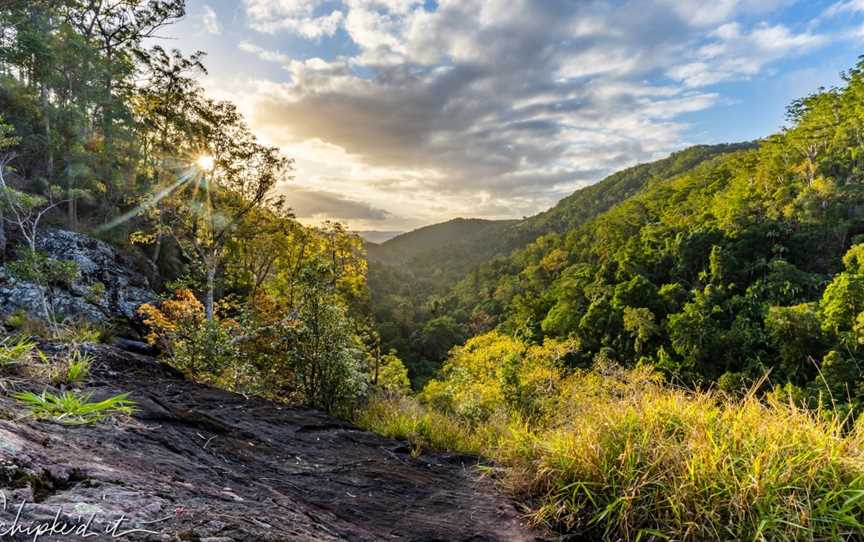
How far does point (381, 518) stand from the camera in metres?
2.78

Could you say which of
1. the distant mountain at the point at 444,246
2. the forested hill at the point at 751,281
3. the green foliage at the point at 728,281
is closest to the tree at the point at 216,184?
the green foliage at the point at 728,281

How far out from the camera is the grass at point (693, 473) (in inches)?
90.9

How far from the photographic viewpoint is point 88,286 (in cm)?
1208

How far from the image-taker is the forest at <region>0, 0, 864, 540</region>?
268cm

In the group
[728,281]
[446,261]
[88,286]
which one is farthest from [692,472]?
[446,261]

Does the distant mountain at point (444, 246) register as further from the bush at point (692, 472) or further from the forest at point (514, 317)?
the bush at point (692, 472)

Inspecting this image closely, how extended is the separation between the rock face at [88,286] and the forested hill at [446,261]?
3345cm

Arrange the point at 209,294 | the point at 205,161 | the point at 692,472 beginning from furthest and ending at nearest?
the point at 205,161 → the point at 209,294 → the point at 692,472

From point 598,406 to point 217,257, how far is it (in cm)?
1312

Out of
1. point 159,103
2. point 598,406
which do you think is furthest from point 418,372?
point 598,406

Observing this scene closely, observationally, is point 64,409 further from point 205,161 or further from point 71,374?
point 205,161

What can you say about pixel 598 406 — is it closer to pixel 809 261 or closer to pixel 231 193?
pixel 231 193

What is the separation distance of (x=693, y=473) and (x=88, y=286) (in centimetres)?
1479

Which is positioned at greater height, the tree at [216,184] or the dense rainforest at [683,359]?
the tree at [216,184]
